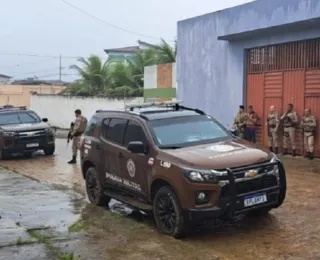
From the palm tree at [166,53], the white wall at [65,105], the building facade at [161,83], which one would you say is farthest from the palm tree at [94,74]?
the building facade at [161,83]

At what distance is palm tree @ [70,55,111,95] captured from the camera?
35.6 m

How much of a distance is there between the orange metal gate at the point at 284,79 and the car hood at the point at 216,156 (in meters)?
8.32

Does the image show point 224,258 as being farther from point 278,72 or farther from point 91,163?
point 278,72

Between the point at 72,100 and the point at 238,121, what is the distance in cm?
1800

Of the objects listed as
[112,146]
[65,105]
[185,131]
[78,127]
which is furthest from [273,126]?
[65,105]

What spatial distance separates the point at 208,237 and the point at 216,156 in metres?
1.13

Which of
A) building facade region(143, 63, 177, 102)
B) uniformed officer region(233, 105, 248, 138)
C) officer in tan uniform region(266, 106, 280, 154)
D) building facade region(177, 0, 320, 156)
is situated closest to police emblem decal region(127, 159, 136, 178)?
building facade region(177, 0, 320, 156)

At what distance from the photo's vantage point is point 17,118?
18.9 m

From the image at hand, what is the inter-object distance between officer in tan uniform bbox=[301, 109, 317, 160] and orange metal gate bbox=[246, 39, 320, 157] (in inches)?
10.2

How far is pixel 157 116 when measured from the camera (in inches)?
333

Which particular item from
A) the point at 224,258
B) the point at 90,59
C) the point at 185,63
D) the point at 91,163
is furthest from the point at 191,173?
the point at 90,59

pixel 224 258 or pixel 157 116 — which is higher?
pixel 157 116

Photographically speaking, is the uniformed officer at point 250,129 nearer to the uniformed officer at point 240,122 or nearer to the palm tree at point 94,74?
the uniformed officer at point 240,122

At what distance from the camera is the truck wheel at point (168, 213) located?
710 centimetres
